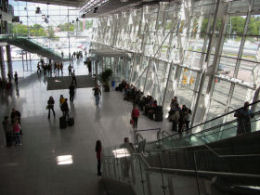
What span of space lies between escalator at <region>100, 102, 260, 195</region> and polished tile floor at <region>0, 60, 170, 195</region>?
148 centimetres

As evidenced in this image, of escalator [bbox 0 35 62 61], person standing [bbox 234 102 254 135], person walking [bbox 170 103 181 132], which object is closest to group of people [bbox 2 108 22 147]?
person walking [bbox 170 103 181 132]

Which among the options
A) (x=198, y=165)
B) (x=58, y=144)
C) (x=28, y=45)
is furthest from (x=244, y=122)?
(x=28, y=45)

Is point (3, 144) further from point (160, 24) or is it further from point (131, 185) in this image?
point (160, 24)

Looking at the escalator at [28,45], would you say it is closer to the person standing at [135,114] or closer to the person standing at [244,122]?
the person standing at [135,114]

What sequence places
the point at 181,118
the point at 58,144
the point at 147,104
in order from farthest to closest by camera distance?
1. the point at 147,104
2. the point at 181,118
3. the point at 58,144

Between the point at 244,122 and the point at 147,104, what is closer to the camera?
the point at 244,122

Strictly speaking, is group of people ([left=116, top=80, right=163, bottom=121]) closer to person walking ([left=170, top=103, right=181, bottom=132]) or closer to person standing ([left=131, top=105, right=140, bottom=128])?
A: person walking ([left=170, top=103, right=181, bottom=132])

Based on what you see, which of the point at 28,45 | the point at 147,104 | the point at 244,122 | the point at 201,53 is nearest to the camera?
A: the point at 244,122

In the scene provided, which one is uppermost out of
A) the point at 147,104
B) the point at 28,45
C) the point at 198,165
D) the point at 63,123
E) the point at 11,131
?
the point at 198,165

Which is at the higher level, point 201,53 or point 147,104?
point 201,53

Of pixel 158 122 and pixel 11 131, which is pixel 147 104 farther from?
pixel 11 131

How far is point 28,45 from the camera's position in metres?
28.2

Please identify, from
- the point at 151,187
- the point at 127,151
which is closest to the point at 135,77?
the point at 127,151

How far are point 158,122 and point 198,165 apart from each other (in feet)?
32.2
